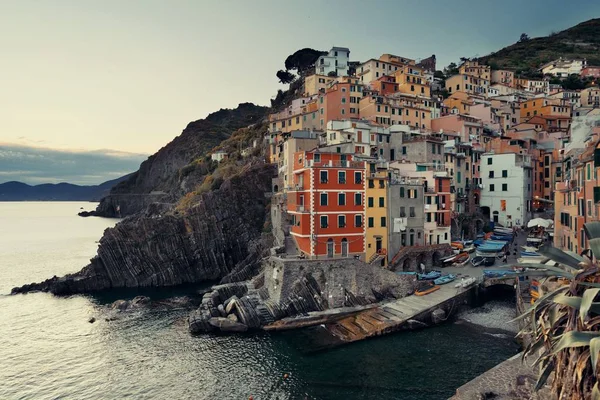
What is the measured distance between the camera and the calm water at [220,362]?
93.7 ft

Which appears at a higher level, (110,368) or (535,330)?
(535,330)

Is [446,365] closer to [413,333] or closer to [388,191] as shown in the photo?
[413,333]

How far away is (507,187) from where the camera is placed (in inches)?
2724

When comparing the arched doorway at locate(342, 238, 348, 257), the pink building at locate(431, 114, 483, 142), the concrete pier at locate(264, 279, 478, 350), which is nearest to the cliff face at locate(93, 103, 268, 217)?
the pink building at locate(431, 114, 483, 142)

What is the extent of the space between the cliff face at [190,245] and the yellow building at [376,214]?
19429 mm

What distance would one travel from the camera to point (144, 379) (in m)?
31.2

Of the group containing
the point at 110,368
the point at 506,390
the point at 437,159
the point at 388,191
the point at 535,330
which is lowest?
the point at 110,368

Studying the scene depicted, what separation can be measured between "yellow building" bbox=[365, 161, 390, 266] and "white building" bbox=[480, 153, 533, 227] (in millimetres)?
31939

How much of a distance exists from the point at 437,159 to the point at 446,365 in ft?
126

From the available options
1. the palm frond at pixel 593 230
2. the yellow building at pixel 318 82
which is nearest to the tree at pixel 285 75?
the yellow building at pixel 318 82

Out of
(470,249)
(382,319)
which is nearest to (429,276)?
(382,319)

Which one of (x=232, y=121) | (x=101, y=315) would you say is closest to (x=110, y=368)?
(x=101, y=315)

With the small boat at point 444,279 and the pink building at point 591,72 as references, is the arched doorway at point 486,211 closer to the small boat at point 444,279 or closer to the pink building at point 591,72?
the small boat at point 444,279

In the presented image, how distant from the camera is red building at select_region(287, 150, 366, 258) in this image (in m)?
45.3
